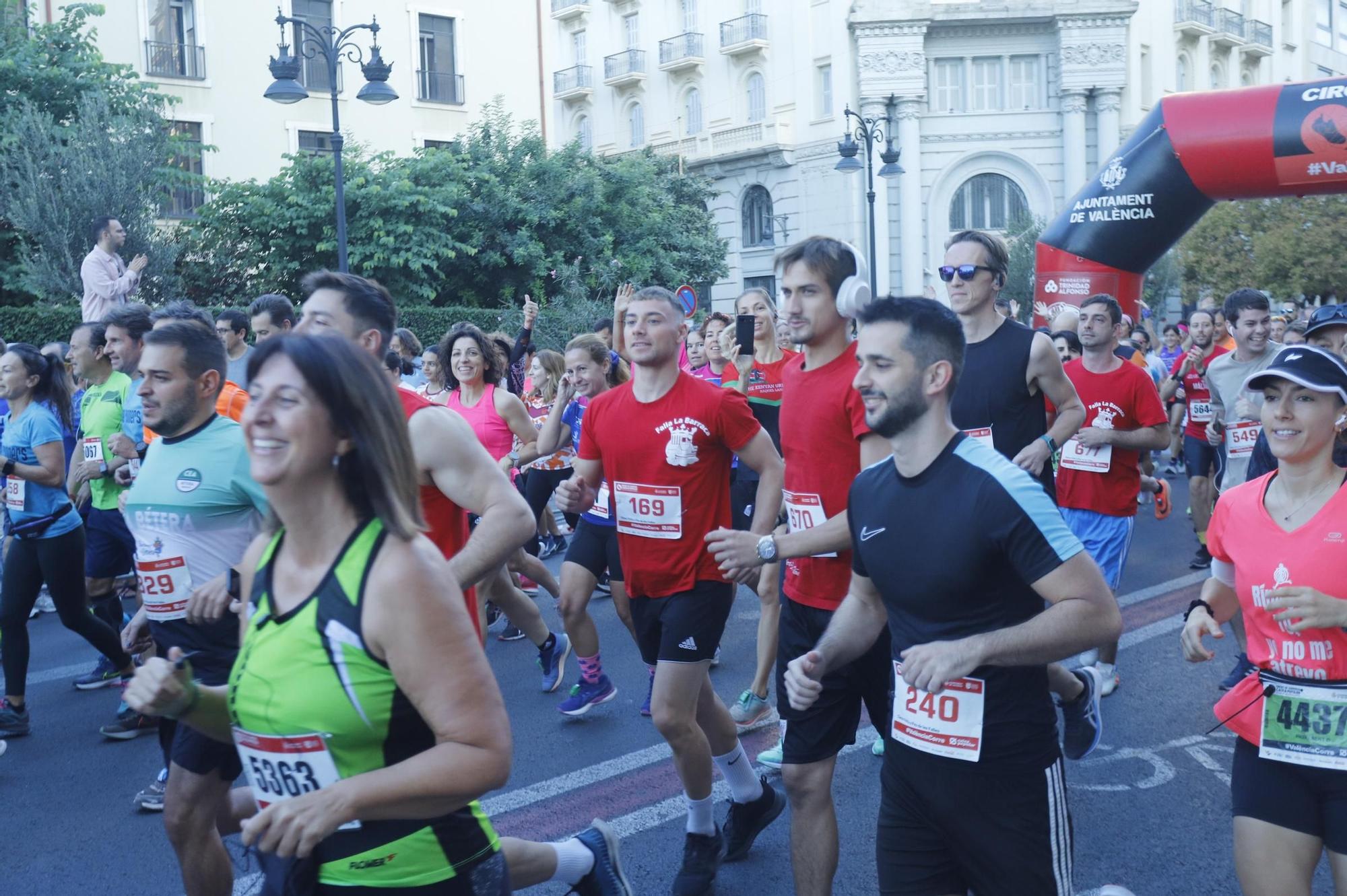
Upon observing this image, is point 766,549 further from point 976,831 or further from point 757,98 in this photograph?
point 757,98

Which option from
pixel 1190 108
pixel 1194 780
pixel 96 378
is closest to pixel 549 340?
pixel 1190 108

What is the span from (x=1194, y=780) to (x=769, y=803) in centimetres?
191

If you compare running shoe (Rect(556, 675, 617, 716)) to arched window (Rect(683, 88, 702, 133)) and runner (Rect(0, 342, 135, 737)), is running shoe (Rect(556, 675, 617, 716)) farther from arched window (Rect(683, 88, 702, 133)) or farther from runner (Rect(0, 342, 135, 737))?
arched window (Rect(683, 88, 702, 133))

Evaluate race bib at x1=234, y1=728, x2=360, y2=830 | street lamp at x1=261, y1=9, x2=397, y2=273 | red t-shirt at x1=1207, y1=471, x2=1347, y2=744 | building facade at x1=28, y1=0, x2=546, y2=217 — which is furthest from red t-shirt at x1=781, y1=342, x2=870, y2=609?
building facade at x1=28, y1=0, x2=546, y2=217

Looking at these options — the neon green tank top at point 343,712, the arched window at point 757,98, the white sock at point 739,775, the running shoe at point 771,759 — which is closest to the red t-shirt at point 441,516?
the white sock at point 739,775

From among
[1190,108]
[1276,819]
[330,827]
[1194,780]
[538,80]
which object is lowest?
[1194,780]

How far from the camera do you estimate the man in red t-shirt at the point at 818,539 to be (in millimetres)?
3844

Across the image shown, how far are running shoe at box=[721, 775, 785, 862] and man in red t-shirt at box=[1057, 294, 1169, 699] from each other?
2.52m

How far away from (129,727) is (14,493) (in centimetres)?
135

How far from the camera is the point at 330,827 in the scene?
209 cm

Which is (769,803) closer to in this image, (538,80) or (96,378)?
(96,378)

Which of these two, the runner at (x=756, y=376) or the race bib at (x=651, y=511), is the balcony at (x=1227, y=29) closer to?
the runner at (x=756, y=376)

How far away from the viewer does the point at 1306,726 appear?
10.3ft

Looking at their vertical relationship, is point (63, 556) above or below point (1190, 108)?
below
